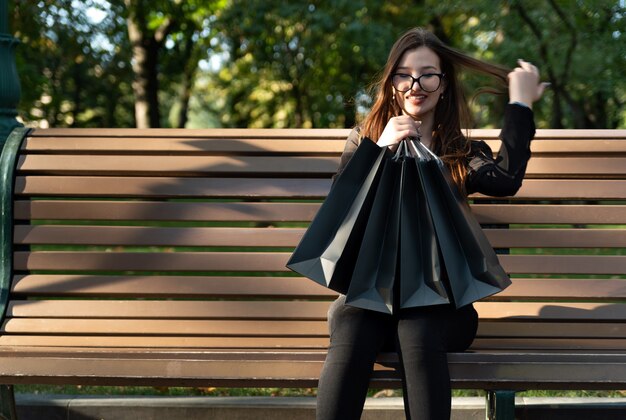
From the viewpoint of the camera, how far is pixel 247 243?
3.46 metres

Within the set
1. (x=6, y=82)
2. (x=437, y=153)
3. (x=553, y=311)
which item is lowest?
(x=553, y=311)

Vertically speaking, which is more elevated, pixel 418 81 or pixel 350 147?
pixel 418 81

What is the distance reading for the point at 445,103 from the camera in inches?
131

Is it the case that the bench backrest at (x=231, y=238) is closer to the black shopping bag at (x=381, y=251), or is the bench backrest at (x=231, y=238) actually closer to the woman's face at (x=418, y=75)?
the woman's face at (x=418, y=75)

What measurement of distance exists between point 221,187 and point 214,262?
0.30 meters

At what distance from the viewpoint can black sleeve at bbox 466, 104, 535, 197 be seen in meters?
3.09

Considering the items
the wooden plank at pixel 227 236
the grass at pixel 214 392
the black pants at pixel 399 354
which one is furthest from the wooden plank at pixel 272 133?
the grass at pixel 214 392

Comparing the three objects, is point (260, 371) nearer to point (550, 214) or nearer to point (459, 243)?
point (459, 243)

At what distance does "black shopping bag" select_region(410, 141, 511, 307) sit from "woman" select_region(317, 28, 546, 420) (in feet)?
0.33

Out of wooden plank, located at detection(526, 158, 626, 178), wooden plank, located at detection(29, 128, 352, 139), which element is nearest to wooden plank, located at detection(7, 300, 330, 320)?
wooden plank, located at detection(29, 128, 352, 139)

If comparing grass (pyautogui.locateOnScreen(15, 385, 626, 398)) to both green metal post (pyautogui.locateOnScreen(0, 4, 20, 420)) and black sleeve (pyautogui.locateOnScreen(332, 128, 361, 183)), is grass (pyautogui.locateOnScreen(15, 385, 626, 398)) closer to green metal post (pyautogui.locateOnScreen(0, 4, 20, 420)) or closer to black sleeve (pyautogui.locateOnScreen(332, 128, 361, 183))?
green metal post (pyautogui.locateOnScreen(0, 4, 20, 420))

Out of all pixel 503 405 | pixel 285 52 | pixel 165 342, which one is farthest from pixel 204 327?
pixel 285 52

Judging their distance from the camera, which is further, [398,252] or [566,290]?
[566,290]

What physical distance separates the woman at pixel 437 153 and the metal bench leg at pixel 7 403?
123 centimetres
